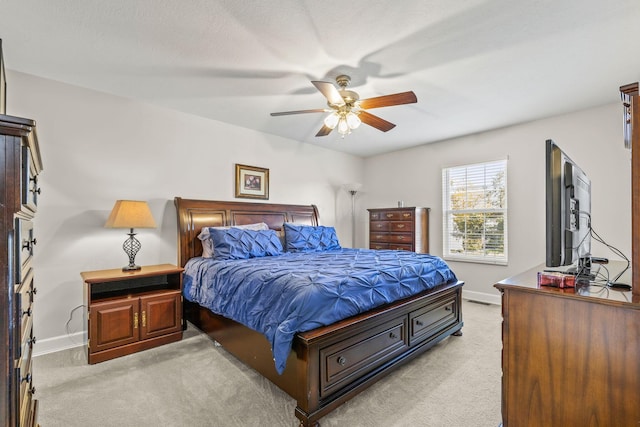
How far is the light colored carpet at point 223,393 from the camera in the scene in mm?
1810

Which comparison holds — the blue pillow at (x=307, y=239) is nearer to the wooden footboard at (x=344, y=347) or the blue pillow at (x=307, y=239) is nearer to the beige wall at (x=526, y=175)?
the wooden footboard at (x=344, y=347)

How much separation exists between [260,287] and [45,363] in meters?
2.10

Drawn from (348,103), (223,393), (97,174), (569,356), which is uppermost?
(348,103)

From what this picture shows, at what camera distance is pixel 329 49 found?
7.62ft

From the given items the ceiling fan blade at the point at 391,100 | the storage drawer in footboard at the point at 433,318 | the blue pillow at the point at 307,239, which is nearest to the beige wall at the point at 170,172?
the blue pillow at the point at 307,239

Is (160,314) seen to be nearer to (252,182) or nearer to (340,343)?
(340,343)

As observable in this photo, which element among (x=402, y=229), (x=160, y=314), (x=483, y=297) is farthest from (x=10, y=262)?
(x=483, y=297)

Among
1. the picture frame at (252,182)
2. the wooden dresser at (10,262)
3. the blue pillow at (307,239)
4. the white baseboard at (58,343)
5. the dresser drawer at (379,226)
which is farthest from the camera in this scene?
the dresser drawer at (379,226)

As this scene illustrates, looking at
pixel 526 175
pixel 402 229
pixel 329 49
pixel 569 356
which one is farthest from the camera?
pixel 402 229

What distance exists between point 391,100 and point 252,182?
250 centimetres

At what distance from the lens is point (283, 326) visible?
1.78 m

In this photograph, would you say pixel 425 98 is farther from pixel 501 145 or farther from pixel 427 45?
pixel 501 145

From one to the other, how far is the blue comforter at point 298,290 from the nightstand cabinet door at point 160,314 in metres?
0.20

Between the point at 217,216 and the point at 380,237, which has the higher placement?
the point at 217,216
